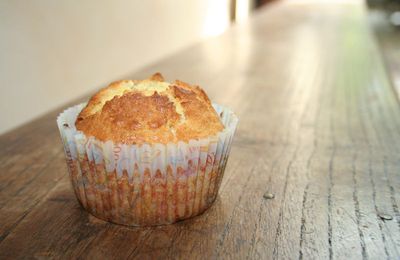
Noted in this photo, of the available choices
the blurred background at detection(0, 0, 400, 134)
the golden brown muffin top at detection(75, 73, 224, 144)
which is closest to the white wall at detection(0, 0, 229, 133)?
the blurred background at detection(0, 0, 400, 134)

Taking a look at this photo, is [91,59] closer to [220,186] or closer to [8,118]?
[8,118]

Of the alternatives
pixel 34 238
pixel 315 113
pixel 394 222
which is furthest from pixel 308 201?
pixel 315 113

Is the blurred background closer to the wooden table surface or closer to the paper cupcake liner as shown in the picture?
the wooden table surface

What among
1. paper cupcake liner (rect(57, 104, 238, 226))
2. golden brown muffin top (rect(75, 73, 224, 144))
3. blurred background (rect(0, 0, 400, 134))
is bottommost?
blurred background (rect(0, 0, 400, 134))

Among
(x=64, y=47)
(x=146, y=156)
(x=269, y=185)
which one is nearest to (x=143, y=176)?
(x=146, y=156)

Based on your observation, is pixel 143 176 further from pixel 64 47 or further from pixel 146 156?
pixel 64 47

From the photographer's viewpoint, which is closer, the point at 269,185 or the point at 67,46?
the point at 269,185

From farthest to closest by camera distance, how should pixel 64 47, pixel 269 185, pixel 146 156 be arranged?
pixel 64 47 < pixel 269 185 < pixel 146 156
